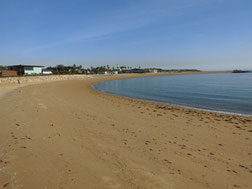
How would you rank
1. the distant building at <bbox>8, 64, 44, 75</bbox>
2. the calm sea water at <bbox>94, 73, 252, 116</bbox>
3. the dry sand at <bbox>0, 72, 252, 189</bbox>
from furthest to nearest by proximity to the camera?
the distant building at <bbox>8, 64, 44, 75</bbox>, the calm sea water at <bbox>94, 73, 252, 116</bbox>, the dry sand at <bbox>0, 72, 252, 189</bbox>

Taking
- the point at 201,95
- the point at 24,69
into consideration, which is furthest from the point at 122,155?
the point at 24,69

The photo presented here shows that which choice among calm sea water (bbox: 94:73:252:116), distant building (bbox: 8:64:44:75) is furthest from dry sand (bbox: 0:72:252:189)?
distant building (bbox: 8:64:44:75)

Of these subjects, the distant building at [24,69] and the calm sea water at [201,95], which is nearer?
the calm sea water at [201,95]

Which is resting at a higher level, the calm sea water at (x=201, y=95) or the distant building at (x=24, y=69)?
the distant building at (x=24, y=69)

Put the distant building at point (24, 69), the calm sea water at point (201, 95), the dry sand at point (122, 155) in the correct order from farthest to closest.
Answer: the distant building at point (24, 69) < the calm sea water at point (201, 95) < the dry sand at point (122, 155)

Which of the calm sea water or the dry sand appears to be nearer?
the dry sand

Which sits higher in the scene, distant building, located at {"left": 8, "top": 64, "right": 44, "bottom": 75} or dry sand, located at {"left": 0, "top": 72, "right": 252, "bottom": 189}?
distant building, located at {"left": 8, "top": 64, "right": 44, "bottom": 75}

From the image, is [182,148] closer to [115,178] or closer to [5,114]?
[115,178]

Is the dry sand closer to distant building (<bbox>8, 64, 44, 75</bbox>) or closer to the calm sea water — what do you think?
the calm sea water

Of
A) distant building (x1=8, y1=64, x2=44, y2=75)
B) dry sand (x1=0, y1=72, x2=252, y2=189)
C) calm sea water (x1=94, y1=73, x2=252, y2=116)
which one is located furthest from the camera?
distant building (x1=8, y1=64, x2=44, y2=75)

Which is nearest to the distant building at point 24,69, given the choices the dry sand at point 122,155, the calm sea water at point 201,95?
the calm sea water at point 201,95

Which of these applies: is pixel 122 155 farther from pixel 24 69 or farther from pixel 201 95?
pixel 24 69

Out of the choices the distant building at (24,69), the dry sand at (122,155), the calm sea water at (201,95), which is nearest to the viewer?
the dry sand at (122,155)

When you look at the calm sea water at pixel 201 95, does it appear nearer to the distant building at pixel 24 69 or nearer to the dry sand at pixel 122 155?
the dry sand at pixel 122 155
